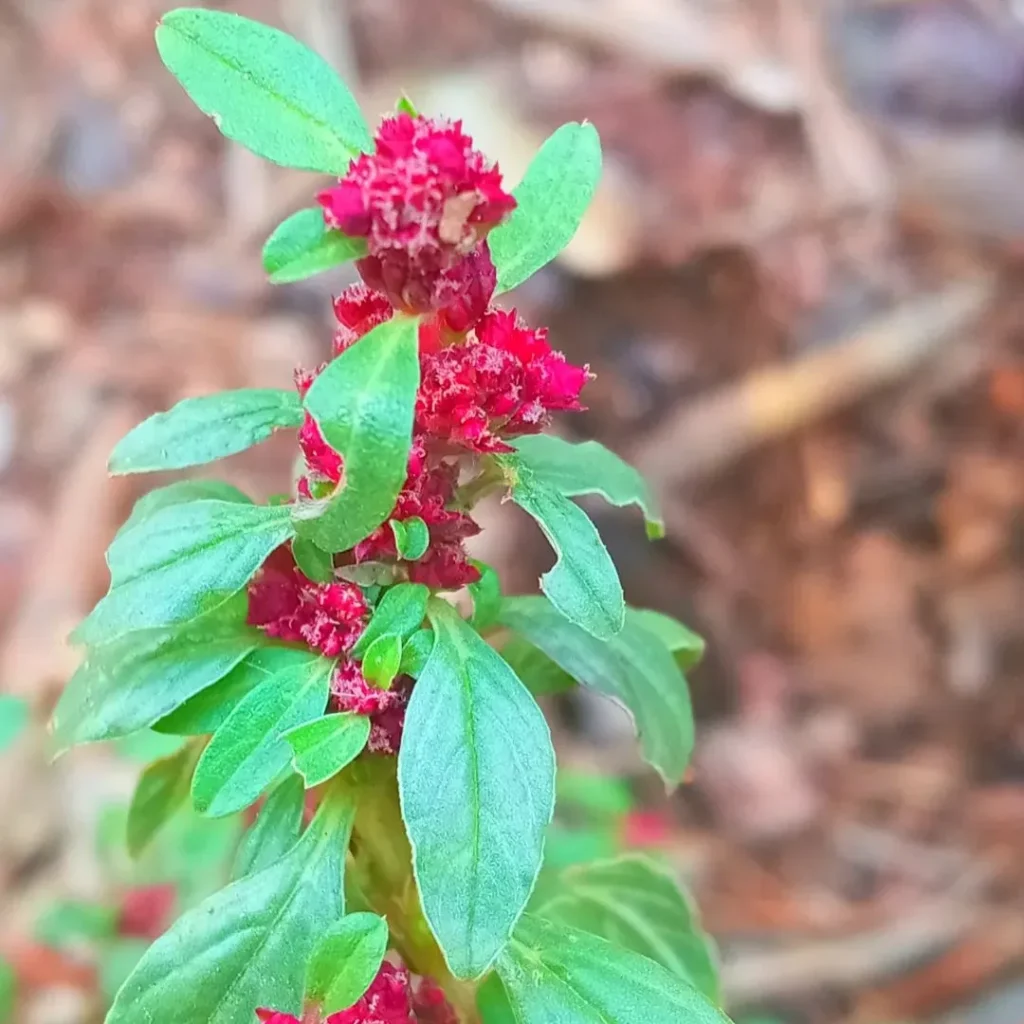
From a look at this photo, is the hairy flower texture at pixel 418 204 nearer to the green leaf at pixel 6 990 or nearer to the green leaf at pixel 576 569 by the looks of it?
the green leaf at pixel 576 569

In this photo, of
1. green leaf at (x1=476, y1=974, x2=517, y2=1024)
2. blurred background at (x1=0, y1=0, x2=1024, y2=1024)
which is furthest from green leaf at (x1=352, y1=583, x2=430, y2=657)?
blurred background at (x1=0, y1=0, x2=1024, y2=1024)

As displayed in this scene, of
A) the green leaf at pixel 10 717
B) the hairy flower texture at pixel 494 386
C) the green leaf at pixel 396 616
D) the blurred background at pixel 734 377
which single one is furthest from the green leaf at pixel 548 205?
the blurred background at pixel 734 377

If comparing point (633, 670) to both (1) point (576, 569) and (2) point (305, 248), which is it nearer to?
(1) point (576, 569)

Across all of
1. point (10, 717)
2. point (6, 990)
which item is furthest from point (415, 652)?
point (6, 990)

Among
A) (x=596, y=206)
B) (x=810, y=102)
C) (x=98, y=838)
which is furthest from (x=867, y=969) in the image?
(x=810, y=102)

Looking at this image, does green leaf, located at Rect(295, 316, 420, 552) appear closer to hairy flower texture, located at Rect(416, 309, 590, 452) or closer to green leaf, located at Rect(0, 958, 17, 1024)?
hairy flower texture, located at Rect(416, 309, 590, 452)

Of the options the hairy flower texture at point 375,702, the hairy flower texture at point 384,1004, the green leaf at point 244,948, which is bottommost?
the hairy flower texture at point 384,1004
